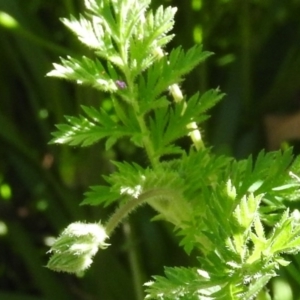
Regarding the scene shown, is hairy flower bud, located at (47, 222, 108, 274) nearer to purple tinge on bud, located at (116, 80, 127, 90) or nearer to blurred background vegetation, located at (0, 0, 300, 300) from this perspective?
purple tinge on bud, located at (116, 80, 127, 90)

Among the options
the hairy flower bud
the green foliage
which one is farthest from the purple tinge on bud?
the hairy flower bud

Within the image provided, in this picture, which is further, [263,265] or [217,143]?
[217,143]

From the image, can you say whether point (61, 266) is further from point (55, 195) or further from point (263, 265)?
point (55, 195)

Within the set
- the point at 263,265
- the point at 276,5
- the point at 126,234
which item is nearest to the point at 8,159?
the point at 126,234

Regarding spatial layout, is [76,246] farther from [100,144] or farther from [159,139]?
[100,144]

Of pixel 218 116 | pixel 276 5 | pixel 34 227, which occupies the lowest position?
pixel 34 227

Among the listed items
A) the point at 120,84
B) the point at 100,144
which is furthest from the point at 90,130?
the point at 100,144
